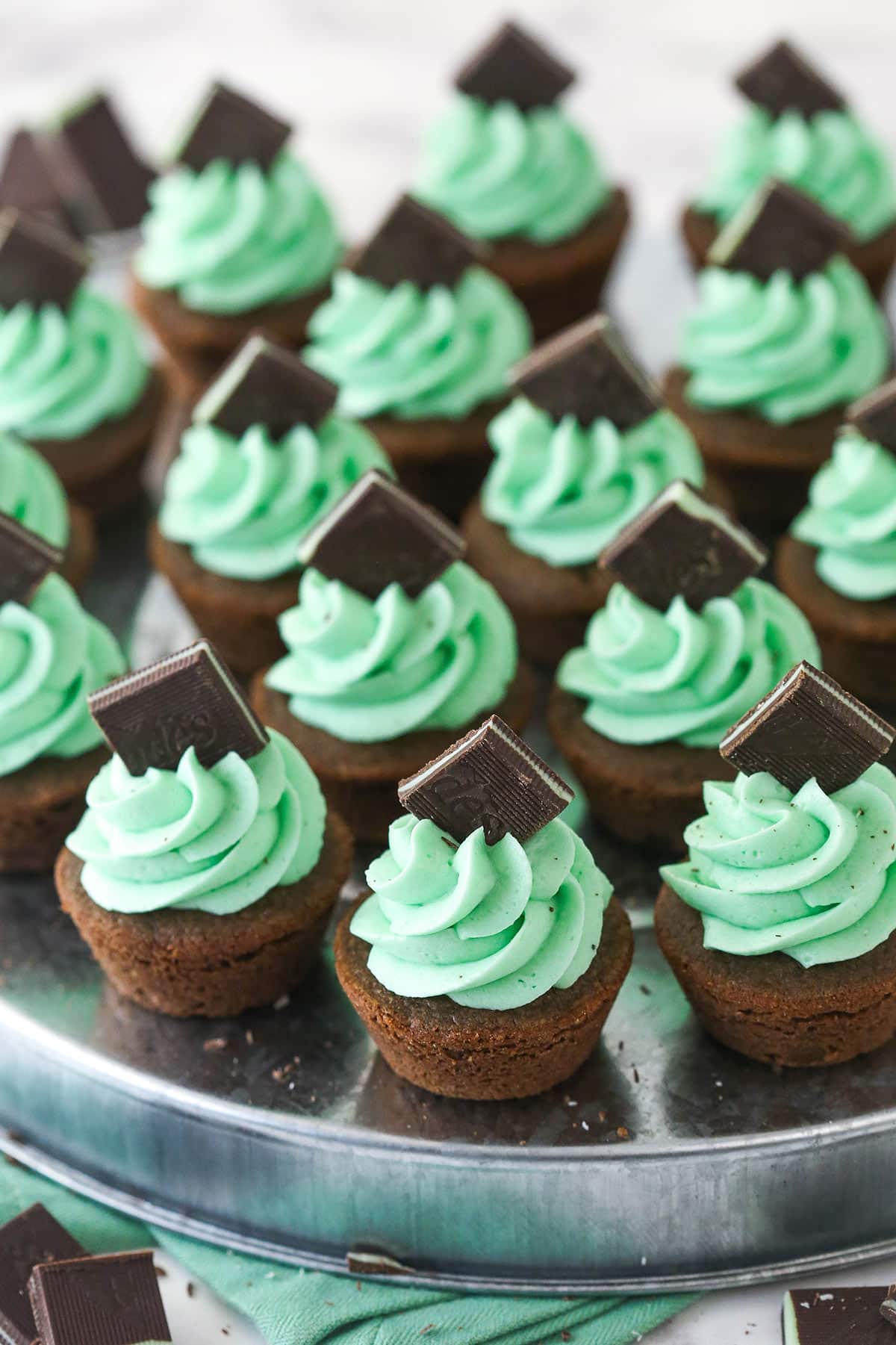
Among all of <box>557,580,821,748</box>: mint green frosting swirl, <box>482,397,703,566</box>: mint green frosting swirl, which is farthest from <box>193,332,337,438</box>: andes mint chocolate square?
<box>557,580,821,748</box>: mint green frosting swirl

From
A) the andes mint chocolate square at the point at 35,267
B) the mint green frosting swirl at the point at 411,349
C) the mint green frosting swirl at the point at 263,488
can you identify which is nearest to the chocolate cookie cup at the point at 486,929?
the mint green frosting swirl at the point at 263,488

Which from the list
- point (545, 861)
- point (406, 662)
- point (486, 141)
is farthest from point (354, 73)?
point (545, 861)

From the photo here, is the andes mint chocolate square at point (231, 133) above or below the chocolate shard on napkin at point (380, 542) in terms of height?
below

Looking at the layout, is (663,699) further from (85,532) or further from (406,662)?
(85,532)

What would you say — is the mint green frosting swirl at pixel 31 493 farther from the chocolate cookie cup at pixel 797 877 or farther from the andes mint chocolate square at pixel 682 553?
the chocolate cookie cup at pixel 797 877

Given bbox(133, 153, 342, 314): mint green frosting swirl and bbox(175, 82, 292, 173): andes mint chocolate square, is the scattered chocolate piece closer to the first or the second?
bbox(133, 153, 342, 314): mint green frosting swirl

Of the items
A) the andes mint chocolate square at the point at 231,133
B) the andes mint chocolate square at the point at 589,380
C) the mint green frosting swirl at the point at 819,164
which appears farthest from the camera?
the mint green frosting swirl at the point at 819,164
